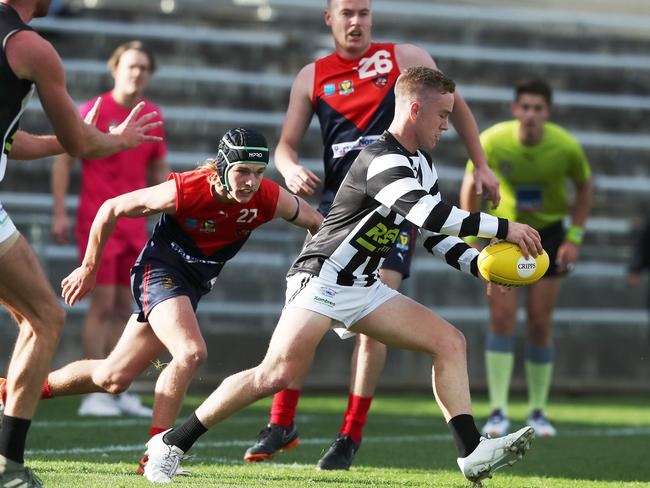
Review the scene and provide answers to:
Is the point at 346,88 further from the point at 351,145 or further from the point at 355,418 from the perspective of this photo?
the point at 355,418

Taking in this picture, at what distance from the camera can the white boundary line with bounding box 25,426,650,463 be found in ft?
22.6

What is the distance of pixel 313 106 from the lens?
7.19m

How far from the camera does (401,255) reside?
22.8 feet

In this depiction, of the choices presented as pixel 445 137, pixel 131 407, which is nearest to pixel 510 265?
pixel 131 407

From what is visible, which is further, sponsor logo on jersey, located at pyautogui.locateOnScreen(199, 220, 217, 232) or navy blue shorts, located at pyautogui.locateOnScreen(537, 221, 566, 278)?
navy blue shorts, located at pyautogui.locateOnScreen(537, 221, 566, 278)

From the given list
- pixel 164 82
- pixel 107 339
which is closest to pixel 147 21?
pixel 164 82

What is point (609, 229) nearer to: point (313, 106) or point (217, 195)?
point (313, 106)

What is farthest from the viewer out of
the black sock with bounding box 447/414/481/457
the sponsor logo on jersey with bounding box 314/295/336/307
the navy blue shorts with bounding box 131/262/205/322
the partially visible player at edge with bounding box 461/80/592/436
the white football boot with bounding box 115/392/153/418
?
the white football boot with bounding box 115/392/153/418

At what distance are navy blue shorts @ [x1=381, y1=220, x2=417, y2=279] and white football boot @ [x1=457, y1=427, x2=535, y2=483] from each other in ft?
5.30

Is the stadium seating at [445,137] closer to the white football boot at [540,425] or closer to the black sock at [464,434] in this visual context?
the white football boot at [540,425]

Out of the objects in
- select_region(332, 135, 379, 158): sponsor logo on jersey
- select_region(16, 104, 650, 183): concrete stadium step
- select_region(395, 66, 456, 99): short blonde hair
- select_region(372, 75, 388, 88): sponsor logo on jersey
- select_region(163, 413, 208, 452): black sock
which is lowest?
select_region(16, 104, 650, 183): concrete stadium step

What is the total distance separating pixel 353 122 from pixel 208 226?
45.5 inches

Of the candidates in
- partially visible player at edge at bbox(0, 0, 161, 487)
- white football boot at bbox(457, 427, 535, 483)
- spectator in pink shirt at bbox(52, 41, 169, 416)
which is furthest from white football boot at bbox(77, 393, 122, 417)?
white football boot at bbox(457, 427, 535, 483)

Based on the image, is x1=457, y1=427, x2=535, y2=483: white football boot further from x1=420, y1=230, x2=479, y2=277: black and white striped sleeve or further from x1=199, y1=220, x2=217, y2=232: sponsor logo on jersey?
x1=199, y1=220, x2=217, y2=232: sponsor logo on jersey
